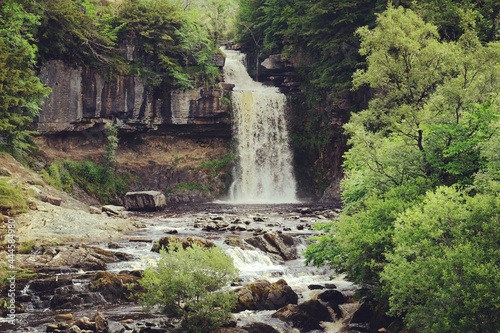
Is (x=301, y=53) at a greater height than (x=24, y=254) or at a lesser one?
greater

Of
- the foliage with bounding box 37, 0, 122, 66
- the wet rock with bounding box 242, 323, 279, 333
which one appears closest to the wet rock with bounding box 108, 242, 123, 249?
the wet rock with bounding box 242, 323, 279, 333

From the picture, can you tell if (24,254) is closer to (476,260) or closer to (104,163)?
(476,260)

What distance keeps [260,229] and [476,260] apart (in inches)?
791

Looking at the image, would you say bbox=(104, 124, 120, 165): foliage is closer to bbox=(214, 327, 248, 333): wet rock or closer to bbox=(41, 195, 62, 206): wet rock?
bbox=(41, 195, 62, 206): wet rock

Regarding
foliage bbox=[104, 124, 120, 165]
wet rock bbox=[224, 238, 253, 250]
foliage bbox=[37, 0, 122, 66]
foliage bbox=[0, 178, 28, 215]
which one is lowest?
wet rock bbox=[224, 238, 253, 250]

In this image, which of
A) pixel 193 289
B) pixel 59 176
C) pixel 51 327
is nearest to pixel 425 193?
pixel 193 289

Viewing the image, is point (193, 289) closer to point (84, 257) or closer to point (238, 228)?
point (84, 257)

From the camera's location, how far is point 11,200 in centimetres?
2298

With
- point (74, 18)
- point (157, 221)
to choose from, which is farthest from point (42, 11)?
point (157, 221)

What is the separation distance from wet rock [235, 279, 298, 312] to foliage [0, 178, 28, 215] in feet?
44.3

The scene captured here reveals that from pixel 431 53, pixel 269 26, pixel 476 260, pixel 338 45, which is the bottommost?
pixel 476 260

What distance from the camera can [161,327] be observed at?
13328 millimetres

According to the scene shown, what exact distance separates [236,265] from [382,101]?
14.3 m

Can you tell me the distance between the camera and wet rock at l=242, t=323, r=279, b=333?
13694 mm
